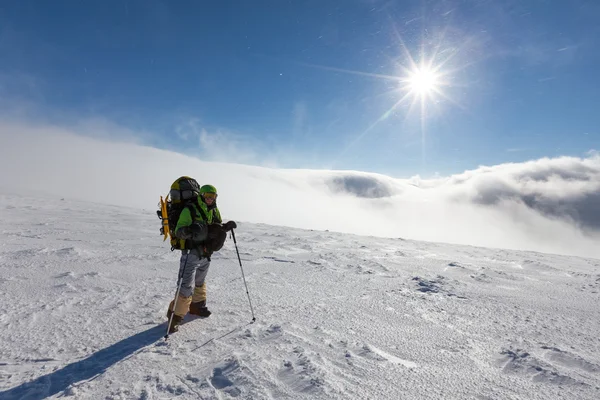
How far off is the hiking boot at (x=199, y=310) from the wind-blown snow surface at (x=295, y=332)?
0.26 m

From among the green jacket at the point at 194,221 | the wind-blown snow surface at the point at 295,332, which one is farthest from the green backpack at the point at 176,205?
the wind-blown snow surface at the point at 295,332

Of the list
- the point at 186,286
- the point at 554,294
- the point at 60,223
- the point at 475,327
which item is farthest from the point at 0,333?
the point at 60,223

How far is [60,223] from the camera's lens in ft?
45.4

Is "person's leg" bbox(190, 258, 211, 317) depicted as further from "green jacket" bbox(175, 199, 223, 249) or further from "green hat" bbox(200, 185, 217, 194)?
"green hat" bbox(200, 185, 217, 194)

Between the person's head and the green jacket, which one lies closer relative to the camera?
the green jacket

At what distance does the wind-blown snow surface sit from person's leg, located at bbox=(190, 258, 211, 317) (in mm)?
295

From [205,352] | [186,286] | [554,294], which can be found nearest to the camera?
[205,352]

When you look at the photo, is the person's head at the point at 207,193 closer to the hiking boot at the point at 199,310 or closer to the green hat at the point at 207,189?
the green hat at the point at 207,189

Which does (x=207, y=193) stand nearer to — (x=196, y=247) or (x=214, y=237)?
(x=214, y=237)


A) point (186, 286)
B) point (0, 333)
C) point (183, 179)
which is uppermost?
point (183, 179)

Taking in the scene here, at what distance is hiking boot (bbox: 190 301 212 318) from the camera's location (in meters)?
5.08

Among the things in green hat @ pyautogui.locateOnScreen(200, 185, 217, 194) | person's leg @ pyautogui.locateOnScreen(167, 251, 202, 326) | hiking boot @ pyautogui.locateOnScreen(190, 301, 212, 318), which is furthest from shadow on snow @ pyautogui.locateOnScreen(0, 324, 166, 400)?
green hat @ pyautogui.locateOnScreen(200, 185, 217, 194)

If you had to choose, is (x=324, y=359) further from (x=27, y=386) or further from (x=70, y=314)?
(x=70, y=314)

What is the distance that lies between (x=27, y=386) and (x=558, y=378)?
18.9 feet
